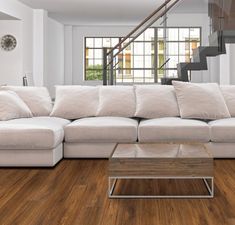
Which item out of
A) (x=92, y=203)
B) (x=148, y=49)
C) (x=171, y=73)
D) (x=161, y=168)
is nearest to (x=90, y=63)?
(x=148, y=49)

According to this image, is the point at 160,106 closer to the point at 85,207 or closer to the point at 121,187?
the point at 121,187

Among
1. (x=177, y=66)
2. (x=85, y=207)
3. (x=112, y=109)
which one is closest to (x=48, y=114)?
(x=112, y=109)

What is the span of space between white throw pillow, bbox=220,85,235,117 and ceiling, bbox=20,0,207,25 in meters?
2.98

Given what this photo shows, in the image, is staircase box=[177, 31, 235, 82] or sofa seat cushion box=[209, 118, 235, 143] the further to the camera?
staircase box=[177, 31, 235, 82]

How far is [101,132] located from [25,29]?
265 inches

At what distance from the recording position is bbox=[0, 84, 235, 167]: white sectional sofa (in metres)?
4.42

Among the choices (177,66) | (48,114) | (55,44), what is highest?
(55,44)

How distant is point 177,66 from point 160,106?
338 cm

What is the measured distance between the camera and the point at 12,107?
4992mm

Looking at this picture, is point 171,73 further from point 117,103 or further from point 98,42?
point 98,42

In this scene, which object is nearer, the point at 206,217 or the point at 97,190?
the point at 206,217

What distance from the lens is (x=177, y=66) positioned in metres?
8.47

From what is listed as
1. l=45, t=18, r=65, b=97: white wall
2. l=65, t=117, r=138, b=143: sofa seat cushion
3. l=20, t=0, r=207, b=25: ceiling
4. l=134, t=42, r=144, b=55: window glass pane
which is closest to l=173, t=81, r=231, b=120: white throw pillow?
l=65, t=117, r=138, b=143: sofa seat cushion

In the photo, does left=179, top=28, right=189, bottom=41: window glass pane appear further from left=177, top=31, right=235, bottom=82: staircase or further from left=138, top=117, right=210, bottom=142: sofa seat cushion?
left=138, top=117, right=210, bottom=142: sofa seat cushion
